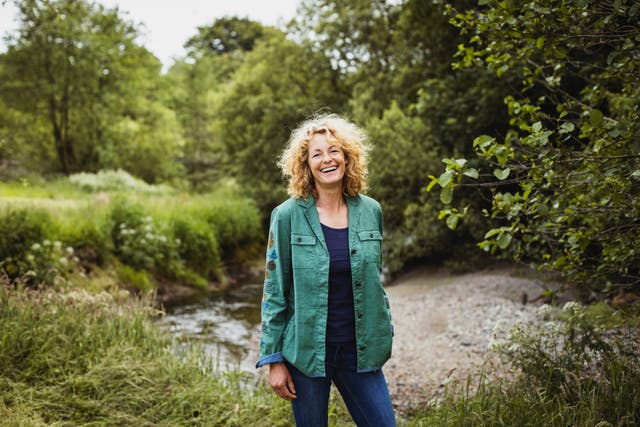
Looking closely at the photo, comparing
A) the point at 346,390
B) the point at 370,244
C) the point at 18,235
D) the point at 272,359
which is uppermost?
the point at 370,244

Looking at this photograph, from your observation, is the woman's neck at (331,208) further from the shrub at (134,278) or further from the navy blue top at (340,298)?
the shrub at (134,278)

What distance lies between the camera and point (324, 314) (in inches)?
98.7

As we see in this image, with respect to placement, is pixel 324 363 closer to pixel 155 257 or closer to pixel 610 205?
pixel 610 205

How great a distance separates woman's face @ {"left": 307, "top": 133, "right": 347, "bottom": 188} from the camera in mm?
2709

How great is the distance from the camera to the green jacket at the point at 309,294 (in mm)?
2484

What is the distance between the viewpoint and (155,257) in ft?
38.9

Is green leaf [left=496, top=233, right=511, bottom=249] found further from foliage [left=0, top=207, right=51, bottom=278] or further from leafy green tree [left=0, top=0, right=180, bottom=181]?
leafy green tree [left=0, top=0, right=180, bottom=181]

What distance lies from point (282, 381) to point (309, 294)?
43 centimetres

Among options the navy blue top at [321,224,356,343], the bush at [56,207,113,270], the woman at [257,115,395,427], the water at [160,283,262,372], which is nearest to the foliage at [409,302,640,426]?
the woman at [257,115,395,427]

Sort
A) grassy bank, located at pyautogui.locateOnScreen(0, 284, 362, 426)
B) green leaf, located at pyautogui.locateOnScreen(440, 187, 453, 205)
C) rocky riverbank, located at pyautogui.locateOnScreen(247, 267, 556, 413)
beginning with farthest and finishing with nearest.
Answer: rocky riverbank, located at pyautogui.locateOnScreen(247, 267, 556, 413)
grassy bank, located at pyautogui.locateOnScreen(0, 284, 362, 426)
green leaf, located at pyautogui.locateOnScreen(440, 187, 453, 205)

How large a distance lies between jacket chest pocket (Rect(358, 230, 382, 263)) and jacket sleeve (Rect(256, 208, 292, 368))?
366mm

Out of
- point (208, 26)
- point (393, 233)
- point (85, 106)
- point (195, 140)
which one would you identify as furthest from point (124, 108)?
point (208, 26)

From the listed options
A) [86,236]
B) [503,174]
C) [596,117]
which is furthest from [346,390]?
[86,236]

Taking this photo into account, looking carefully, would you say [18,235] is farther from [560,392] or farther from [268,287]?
[560,392]
